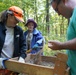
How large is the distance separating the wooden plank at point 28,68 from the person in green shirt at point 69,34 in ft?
0.81

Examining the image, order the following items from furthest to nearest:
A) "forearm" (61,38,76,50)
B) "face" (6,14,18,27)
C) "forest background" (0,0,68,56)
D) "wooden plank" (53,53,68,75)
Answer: "forest background" (0,0,68,56) → "face" (6,14,18,27) → "wooden plank" (53,53,68,75) → "forearm" (61,38,76,50)

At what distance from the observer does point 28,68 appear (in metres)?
2.13

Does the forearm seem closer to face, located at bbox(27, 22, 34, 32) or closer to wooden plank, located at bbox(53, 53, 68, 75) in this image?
wooden plank, located at bbox(53, 53, 68, 75)

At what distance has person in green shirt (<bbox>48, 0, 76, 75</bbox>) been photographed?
5.29 ft

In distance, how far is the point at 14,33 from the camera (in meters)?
2.91

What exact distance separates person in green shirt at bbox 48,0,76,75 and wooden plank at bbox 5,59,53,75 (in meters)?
0.25

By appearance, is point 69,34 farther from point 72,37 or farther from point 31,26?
point 31,26

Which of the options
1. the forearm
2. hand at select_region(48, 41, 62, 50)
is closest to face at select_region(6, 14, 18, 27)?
hand at select_region(48, 41, 62, 50)

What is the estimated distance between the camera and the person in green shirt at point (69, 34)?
161 centimetres

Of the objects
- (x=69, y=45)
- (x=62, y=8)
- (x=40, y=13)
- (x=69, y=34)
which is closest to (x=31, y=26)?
(x=62, y=8)

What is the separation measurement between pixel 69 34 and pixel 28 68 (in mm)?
686

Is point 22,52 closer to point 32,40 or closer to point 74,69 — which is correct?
point 74,69

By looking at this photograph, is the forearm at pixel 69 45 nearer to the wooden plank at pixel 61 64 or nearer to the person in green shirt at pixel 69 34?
the person in green shirt at pixel 69 34

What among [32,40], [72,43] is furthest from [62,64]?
[32,40]
